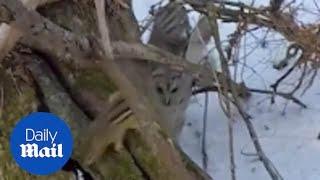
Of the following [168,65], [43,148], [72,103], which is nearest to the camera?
[43,148]

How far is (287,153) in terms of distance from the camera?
233 cm

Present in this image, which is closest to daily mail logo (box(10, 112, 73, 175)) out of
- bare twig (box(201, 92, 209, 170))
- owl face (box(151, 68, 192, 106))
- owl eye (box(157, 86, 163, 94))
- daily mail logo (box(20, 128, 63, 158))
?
daily mail logo (box(20, 128, 63, 158))

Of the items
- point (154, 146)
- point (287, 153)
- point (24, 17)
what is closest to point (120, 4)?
point (154, 146)

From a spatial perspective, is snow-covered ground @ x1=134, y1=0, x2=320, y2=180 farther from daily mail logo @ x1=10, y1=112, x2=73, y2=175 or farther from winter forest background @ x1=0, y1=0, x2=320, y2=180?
daily mail logo @ x1=10, y1=112, x2=73, y2=175

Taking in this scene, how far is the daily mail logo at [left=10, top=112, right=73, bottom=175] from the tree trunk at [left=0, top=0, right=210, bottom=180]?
122 millimetres

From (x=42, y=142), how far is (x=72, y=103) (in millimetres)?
238

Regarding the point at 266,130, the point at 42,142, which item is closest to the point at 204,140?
the point at 266,130

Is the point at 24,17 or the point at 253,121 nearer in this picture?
the point at 24,17

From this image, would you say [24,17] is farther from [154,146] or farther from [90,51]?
[154,146]

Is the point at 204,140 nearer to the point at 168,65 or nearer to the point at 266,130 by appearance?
the point at 266,130

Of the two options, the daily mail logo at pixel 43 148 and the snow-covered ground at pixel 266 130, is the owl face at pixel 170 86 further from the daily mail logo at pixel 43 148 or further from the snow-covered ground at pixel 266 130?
the daily mail logo at pixel 43 148

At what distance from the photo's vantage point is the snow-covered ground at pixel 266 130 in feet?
7.55

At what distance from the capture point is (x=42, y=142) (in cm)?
150

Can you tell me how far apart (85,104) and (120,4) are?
0.94 ft
